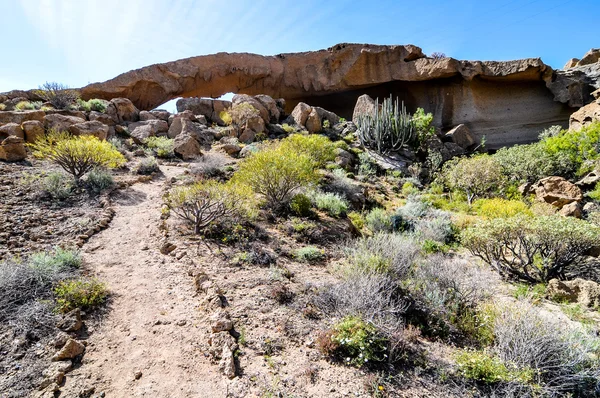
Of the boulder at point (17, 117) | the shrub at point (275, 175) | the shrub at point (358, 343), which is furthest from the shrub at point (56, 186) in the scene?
the shrub at point (358, 343)

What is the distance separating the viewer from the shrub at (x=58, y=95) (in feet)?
45.7

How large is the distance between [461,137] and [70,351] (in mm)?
17709

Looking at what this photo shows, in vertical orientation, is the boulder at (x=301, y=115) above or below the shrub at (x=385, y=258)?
above

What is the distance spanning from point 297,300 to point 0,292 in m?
3.62

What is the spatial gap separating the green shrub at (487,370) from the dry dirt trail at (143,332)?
2332 millimetres

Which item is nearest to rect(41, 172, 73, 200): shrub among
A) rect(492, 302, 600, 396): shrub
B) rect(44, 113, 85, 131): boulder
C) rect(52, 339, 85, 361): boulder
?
rect(44, 113, 85, 131): boulder

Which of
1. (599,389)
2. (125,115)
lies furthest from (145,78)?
(599,389)

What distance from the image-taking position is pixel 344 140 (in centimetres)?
1517

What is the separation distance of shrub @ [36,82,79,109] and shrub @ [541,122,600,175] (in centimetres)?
2136

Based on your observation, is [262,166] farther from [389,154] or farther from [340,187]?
[389,154]

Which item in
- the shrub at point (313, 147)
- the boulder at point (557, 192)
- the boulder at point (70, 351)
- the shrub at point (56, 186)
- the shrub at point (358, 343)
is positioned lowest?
the shrub at point (358, 343)

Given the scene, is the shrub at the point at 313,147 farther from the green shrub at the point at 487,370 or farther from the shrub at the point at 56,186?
the green shrub at the point at 487,370

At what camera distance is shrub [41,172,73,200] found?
6.98 m

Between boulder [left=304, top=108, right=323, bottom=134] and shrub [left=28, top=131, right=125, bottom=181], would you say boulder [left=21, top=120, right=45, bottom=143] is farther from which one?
boulder [left=304, top=108, right=323, bottom=134]
